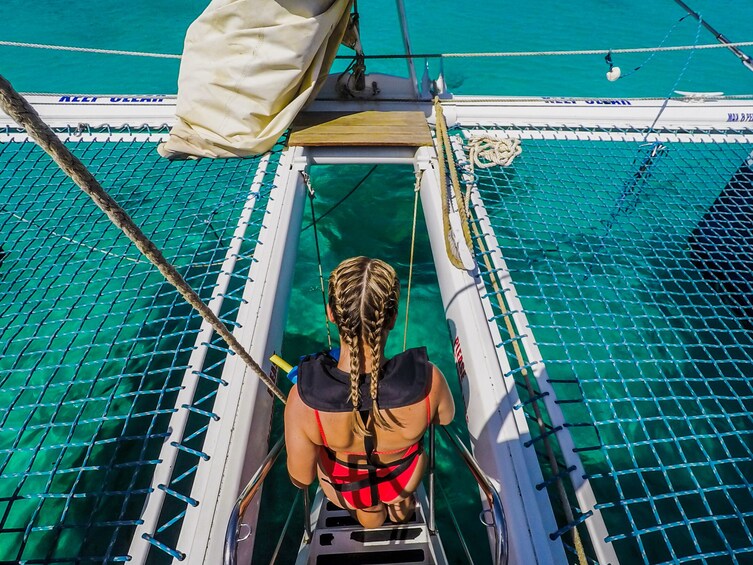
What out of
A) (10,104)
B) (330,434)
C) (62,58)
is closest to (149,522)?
(330,434)

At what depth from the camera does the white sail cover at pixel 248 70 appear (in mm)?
2689

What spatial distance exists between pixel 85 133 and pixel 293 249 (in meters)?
2.19

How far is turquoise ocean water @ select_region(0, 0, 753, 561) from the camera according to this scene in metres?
4.32

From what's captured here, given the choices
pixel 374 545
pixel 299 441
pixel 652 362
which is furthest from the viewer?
pixel 652 362

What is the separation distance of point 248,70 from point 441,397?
2587 mm

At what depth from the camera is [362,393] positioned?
4.03 feet

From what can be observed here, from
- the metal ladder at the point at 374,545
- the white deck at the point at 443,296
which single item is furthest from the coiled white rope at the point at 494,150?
the metal ladder at the point at 374,545

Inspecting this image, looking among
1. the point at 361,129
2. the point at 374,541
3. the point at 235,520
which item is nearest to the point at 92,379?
the point at 235,520

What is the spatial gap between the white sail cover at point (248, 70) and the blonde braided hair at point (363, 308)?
2.20 m

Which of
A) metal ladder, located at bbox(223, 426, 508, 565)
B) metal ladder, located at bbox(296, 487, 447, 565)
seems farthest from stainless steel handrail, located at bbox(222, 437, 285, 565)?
metal ladder, located at bbox(296, 487, 447, 565)

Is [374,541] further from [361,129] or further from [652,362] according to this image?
[361,129]

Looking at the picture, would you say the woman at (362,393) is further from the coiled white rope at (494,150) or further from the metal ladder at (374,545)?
the coiled white rope at (494,150)

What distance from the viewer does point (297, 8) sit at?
8.70ft

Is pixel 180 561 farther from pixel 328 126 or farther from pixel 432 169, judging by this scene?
pixel 328 126
